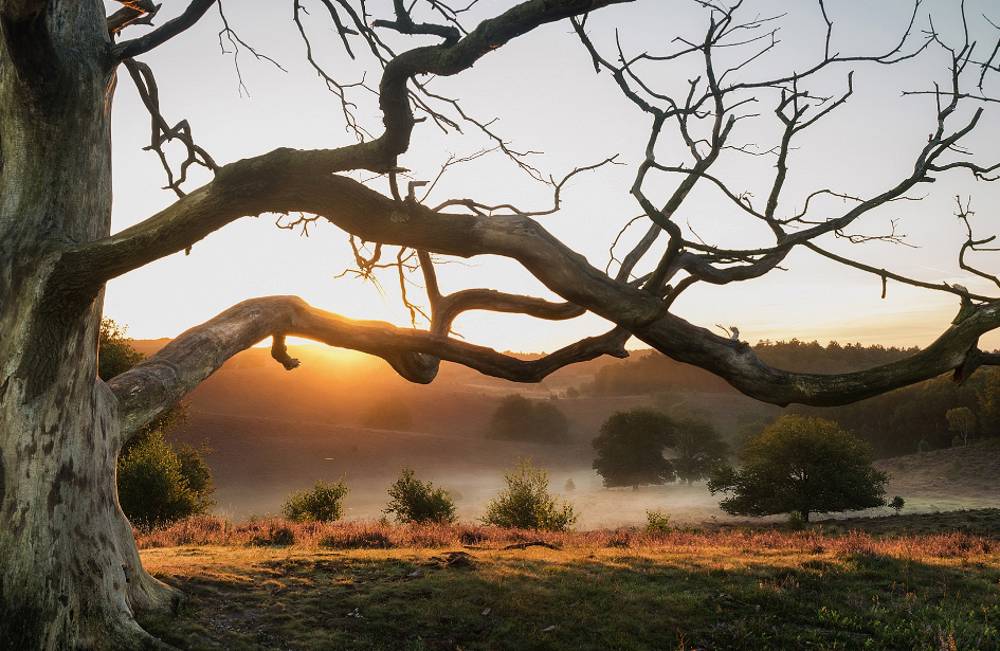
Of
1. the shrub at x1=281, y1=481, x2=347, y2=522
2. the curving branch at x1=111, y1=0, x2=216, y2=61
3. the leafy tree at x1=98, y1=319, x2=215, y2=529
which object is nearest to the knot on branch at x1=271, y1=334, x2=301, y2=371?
the curving branch at x1=111, y1=0, x2=216, y2=61

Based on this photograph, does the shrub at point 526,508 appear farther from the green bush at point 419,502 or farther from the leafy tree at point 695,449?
the leafy tree at point 695,449

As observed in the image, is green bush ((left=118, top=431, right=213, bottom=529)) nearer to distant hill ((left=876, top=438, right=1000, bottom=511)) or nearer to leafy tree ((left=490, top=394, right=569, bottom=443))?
distant hill ((left=876, top=438, right=1000, bottom=511))

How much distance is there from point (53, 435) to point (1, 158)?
255 cm

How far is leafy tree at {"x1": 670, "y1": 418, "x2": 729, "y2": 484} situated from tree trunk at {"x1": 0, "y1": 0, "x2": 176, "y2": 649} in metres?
64.0

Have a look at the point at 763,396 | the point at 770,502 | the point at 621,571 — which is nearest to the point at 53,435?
the point at 763,396

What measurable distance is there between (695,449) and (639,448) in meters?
8.25

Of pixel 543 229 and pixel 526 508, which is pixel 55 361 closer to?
pixel 543 229

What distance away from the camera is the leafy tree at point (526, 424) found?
9288 cm

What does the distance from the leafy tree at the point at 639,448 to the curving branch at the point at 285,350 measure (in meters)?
57.1

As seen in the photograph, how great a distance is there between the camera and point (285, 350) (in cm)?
883

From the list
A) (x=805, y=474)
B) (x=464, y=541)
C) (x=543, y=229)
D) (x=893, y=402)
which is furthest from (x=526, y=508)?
(x=893, y=402)

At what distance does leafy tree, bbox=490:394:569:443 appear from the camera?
92.9 metres

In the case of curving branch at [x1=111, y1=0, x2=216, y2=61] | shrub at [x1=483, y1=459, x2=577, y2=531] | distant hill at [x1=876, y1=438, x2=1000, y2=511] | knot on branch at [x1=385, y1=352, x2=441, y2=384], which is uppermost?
curving branch at [x1=111, y1=0, x2=216, y2=61]

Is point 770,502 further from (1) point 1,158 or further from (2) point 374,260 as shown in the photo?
(1) point 1,158
